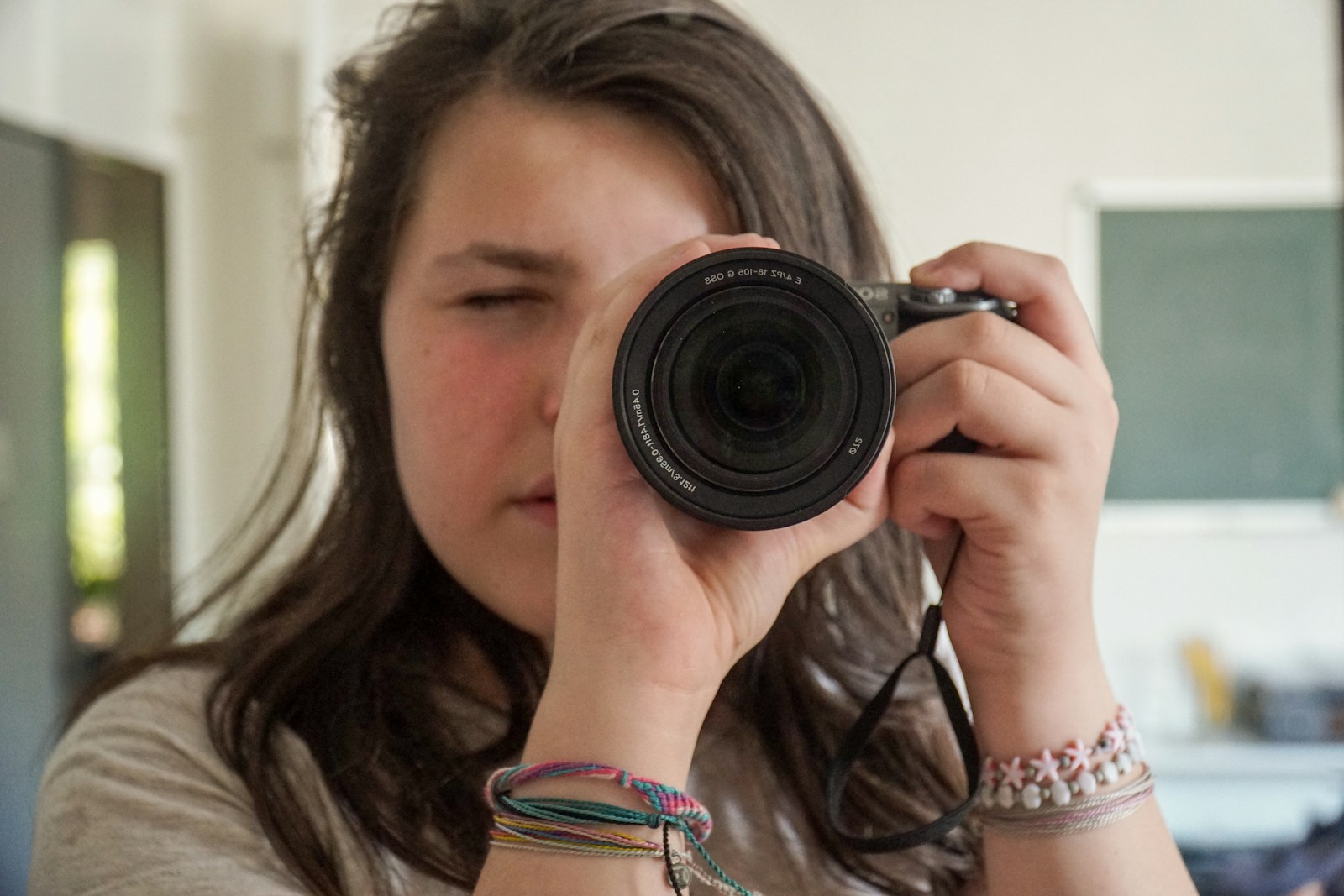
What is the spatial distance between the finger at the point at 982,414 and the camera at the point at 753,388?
0.18ft

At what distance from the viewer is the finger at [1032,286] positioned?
0.50m

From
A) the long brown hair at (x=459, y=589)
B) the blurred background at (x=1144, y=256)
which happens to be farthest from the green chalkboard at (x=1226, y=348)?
the long brown hair at (x=459, y=589)

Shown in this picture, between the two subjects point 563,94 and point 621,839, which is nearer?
point 621,839

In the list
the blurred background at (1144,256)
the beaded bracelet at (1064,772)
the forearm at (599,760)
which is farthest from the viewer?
the blurred background at (1144,256)

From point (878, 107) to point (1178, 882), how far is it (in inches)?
56.8

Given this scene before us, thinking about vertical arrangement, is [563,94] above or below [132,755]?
above

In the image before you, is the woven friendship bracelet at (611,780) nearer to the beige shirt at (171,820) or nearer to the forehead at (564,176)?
the beige shirt at (171,820)

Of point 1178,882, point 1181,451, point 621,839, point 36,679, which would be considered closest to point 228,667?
point 621,839

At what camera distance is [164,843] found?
443 millimetres

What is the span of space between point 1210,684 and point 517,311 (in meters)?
1.54

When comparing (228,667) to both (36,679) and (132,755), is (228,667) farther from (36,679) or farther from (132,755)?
(36,679)

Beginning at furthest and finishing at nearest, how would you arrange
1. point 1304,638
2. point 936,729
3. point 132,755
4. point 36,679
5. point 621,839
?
point 1304,638 → point 36,679 → point 936,729 → point 132,755 → point 621,839

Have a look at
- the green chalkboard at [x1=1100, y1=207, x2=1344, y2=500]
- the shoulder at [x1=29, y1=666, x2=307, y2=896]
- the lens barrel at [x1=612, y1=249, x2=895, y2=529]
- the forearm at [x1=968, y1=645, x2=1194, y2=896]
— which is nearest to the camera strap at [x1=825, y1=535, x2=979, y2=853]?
the forearm at [x1=968, y1=645, x2=1194, y2=896]

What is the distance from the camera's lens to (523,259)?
0.50 m
